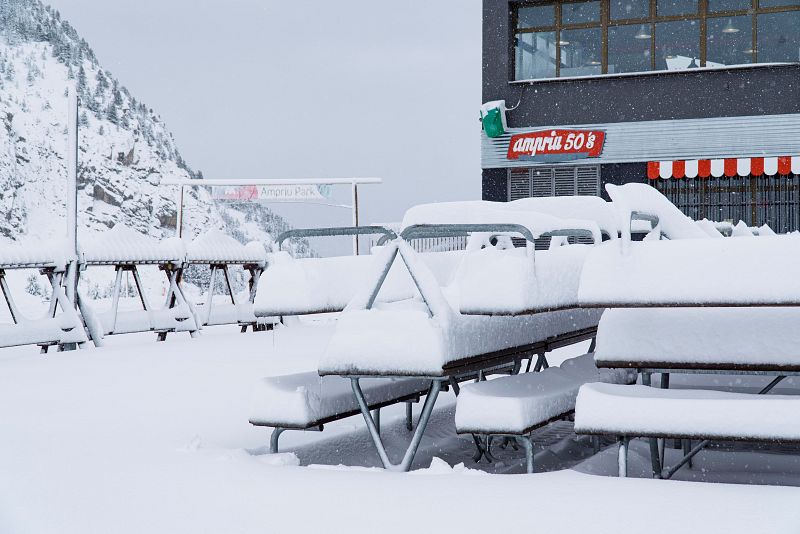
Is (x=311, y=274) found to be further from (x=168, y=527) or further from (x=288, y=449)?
(x=168, y=527)

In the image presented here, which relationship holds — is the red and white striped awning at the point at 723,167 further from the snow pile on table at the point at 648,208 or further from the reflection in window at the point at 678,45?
the snow pile on table at the point at 648,208

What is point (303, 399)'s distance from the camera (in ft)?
14.4

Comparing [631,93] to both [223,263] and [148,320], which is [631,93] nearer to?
[223,263]

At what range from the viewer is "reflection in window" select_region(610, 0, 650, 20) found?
2269 centimetres

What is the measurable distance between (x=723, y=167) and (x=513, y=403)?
1888 centimetres

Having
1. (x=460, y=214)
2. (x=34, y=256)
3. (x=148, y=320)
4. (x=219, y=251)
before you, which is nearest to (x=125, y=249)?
(x=148, y=320)

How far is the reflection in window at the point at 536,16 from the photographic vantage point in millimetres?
23344

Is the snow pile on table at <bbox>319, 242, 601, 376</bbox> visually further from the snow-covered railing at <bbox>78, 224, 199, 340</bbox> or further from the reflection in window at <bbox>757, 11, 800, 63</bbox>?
the reflection in window at <bbox>757, 11, 800, 63</bbox>

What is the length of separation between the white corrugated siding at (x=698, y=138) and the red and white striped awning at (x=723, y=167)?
0.15m

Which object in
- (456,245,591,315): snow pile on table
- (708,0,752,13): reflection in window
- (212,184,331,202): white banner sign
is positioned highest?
(708,0,752,13): reflection in window

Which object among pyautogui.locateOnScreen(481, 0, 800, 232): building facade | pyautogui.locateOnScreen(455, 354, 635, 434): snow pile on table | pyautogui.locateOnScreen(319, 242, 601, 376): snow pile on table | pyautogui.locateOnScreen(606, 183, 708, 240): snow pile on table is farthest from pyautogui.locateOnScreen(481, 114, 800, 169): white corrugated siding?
pyautogui.locateOnScreen(319, 242, 601, 376): snow pile on table

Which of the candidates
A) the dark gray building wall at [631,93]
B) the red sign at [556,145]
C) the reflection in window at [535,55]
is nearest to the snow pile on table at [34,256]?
the red sign at [556,145]

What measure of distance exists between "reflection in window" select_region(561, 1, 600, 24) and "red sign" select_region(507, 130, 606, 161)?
2.65 metres

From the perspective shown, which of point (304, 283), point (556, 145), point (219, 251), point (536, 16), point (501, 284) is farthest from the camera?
point (536, 16)
